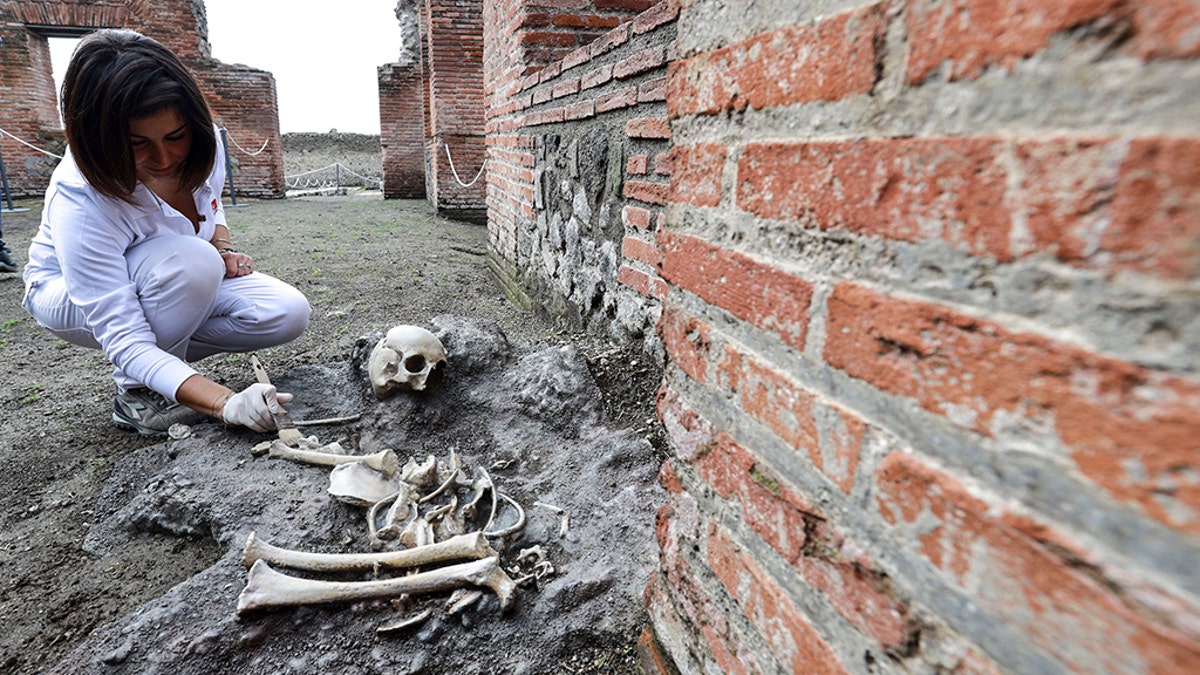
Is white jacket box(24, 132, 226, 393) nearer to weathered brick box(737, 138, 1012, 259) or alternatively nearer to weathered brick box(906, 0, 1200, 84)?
weathered brick box(737, 138, 1012, 259)

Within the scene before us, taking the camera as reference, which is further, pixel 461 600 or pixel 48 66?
pixel 48 66

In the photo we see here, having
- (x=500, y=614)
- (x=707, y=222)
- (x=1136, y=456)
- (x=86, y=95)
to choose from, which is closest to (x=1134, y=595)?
(x=1136, y=456)

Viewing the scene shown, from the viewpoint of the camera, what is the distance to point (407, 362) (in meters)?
2.55

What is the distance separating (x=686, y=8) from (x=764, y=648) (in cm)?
93

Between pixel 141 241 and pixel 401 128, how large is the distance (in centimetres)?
1151

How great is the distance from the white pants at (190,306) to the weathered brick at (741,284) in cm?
229

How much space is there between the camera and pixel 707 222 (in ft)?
2.97

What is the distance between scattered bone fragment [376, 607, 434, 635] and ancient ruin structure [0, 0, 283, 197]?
12197mm

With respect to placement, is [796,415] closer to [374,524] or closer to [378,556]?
[378,556]

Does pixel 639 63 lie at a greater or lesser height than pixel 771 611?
greater

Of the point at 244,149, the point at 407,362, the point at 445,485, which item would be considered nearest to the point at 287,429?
the point at 407,362

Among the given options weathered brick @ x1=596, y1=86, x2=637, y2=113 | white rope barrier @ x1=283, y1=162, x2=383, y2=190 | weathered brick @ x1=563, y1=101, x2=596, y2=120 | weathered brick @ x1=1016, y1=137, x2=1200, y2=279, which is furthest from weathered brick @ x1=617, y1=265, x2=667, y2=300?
white rope barrier @ x1=283, y1=162, x2=383, y2=190

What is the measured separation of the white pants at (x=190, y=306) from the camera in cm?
242

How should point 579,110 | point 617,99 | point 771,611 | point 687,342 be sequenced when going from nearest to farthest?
point 771,611 → point 687,342 → point 617,99 → point 579,110
